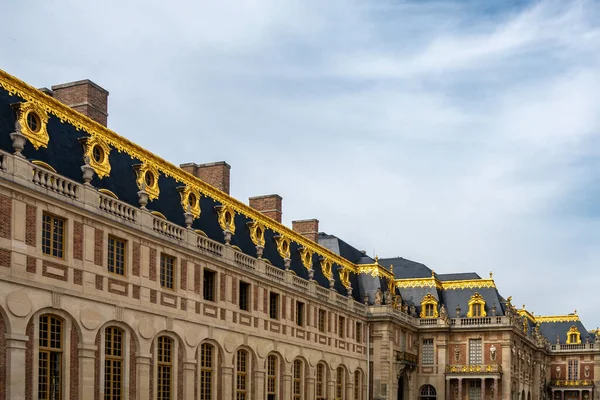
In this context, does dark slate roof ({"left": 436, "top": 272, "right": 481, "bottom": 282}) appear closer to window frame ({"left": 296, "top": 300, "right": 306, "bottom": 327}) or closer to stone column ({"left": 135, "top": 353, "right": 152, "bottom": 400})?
window frame ({"left": 296, "top": 300, "right": 306, "bottom": 327})

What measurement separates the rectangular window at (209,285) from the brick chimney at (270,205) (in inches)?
519

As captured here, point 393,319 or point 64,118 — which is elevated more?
point 64,118

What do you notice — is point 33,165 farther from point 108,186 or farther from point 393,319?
point 393,319

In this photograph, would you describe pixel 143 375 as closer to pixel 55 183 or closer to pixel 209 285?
pixel 209 285

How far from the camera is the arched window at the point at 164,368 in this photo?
32625 mm

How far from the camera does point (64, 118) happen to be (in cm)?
2962

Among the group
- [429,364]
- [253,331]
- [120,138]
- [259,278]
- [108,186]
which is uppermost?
[120,138]

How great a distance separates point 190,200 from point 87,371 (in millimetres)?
10993

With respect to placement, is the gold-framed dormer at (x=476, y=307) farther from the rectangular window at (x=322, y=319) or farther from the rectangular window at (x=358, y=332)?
the rectangular window at (x=322, y=319)

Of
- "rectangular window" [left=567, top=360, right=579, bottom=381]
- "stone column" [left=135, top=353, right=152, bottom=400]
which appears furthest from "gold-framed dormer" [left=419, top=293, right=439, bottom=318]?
"stone column" [left=135, top=353, right=152, bottom=400]

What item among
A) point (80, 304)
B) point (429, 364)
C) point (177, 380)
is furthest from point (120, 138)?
point (429, 364)

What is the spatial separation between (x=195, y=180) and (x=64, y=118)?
937 centimetres

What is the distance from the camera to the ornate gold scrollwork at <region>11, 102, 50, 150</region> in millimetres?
26891

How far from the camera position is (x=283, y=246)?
153 feet
